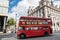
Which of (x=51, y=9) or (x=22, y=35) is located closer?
(x=22, y=35)

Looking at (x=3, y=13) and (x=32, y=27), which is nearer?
(x=32, y=27)

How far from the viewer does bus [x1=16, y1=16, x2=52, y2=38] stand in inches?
483

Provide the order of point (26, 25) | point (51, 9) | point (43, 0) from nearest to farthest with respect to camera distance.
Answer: point (26, 25), point (43, 0), point (51, 9)

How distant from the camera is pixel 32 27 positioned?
1262cm

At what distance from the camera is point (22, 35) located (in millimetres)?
12352

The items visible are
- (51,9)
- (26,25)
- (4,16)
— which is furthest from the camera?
(51,9)

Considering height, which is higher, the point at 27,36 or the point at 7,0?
the point at 7,0

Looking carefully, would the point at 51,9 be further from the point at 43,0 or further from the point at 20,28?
the point at 20,28

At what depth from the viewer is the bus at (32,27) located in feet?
40.2

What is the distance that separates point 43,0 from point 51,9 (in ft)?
11.2

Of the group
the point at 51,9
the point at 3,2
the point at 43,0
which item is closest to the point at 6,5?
the point at 3,2

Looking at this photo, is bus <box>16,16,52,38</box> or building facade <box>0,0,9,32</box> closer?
bus <box>16,16,52,38</box>

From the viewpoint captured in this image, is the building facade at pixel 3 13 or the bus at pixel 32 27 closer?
the bus at pixel 32 27

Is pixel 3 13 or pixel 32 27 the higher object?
pixel 3 13
